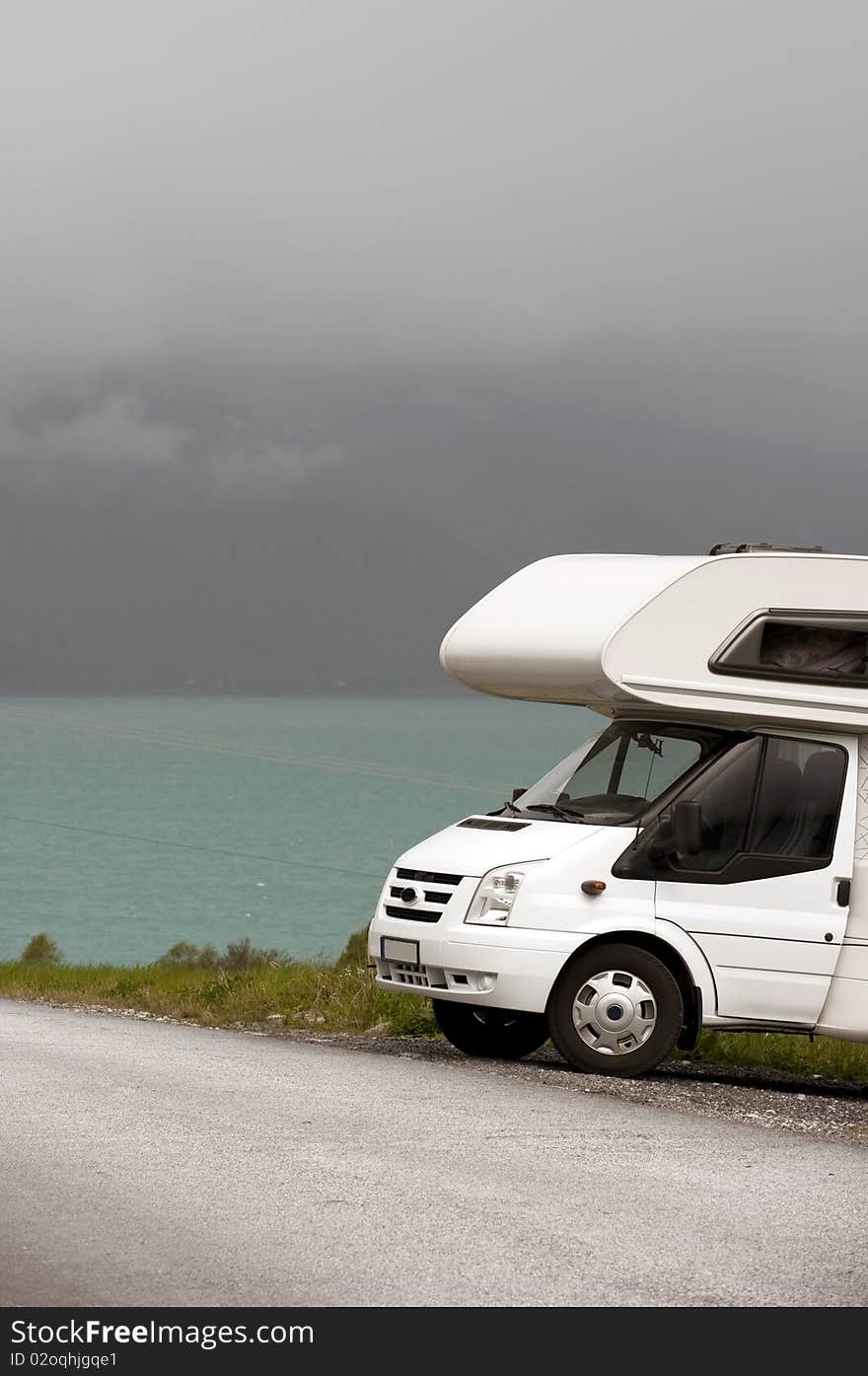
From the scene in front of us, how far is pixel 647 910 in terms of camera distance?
12.0m

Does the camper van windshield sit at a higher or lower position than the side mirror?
higher

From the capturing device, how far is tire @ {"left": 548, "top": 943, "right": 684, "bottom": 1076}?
1186 centimetres

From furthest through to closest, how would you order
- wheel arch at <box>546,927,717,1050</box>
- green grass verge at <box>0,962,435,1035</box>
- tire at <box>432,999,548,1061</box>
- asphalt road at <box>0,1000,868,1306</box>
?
1. green grass verge at <box>0,962,435,1035</box>
2. tire at <box>432,999,548,1061</box>
3. wheel arch at <box>546,927,717,1050</box>
4. asphalt road at <box>0,1000,868,1306</box>

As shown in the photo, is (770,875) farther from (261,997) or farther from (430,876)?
(261,997)

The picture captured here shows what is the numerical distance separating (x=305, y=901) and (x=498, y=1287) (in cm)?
7496

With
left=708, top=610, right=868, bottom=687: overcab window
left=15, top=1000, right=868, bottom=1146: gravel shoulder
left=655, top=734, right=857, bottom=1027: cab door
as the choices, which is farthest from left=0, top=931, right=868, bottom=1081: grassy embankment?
left=708, top=610, right=868, bottom=687: overcab window

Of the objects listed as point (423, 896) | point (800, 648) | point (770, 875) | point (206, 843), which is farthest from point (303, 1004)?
point (206, 843)

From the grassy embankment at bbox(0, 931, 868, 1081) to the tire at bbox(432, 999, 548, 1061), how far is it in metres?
1.38

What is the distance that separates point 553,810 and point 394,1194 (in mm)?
4852

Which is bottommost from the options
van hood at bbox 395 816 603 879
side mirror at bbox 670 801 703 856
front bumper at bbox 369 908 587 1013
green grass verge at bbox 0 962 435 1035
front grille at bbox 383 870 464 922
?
green grass verge at bbox 0 962 435 1035

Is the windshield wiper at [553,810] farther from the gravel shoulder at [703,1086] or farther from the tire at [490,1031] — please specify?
the gravel shoulder at [703,1086]

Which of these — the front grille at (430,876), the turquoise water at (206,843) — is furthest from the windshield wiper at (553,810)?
the turquoise water at (206,843)

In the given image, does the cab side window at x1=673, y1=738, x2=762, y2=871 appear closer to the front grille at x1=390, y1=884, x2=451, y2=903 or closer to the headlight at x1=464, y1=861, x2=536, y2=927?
the headlight at x1=464, y1=861, x2=536, y2=927

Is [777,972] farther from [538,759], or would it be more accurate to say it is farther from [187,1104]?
[538,759]
